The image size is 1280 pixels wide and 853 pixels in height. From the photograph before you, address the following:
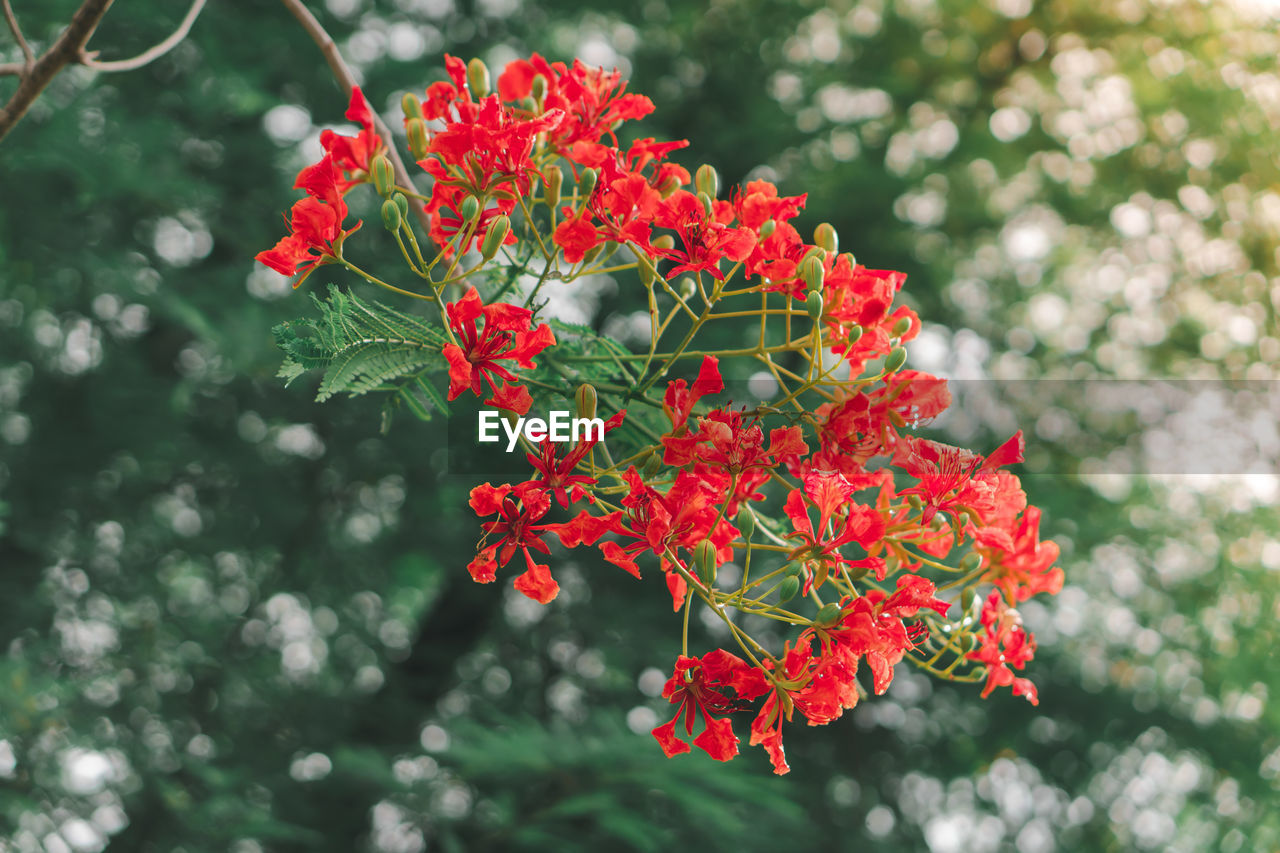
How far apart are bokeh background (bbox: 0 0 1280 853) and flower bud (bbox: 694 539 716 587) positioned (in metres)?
1.68

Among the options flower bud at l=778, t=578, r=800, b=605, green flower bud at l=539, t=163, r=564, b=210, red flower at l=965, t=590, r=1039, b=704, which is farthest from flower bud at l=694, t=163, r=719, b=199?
red flower at l=965, t=590, r=1039, b=704

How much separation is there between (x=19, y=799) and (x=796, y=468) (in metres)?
2.49

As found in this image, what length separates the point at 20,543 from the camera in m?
2.70

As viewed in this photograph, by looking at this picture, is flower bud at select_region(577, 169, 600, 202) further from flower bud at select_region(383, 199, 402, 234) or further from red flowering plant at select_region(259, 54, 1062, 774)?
flower bud at select_region(383, 199, 402, 234)

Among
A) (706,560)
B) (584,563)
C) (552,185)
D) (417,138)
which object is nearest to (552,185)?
(552,185)

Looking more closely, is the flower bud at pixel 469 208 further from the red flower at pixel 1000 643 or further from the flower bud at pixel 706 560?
the red flower at pixel 1000 643

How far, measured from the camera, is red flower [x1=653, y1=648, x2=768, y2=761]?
2.37 feet

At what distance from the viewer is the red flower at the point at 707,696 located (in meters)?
0.72

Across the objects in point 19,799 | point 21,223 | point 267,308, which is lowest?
point 19,799

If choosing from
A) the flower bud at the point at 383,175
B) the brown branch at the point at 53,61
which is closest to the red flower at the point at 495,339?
the flower bud at the point at 383,175

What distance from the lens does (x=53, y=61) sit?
0.91 metres

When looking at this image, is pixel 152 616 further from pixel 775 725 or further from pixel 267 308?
pixel 775 725

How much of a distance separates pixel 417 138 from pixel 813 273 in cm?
36

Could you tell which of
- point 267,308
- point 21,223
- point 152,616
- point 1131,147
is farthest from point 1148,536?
point 21,223
